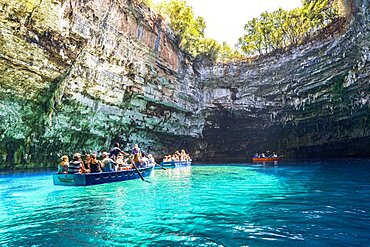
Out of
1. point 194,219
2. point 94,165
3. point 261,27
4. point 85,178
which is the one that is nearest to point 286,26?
point 261,27

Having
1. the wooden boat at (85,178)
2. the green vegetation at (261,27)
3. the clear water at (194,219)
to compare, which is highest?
the green vegetation at (261,27)

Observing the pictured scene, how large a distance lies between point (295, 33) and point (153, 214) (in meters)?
29.5

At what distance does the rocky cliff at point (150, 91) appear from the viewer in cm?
1625

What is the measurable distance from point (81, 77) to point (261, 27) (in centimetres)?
2242

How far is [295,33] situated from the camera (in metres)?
29.7

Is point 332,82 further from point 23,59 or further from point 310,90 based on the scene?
point 23,59

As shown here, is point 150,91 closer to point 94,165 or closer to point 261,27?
point 94,165

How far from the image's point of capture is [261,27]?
31547mm

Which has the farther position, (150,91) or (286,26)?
(286,26)

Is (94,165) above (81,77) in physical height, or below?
below

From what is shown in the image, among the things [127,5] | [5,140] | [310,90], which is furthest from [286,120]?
[5,140]

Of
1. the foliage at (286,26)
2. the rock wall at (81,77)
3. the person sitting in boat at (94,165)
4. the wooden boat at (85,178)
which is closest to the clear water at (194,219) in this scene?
the wooden boat at (85,178)

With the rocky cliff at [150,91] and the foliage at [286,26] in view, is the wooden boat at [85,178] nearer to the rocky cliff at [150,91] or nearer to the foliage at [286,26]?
the rocky cliff at [150,91]

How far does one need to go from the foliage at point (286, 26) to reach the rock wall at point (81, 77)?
425 inches
